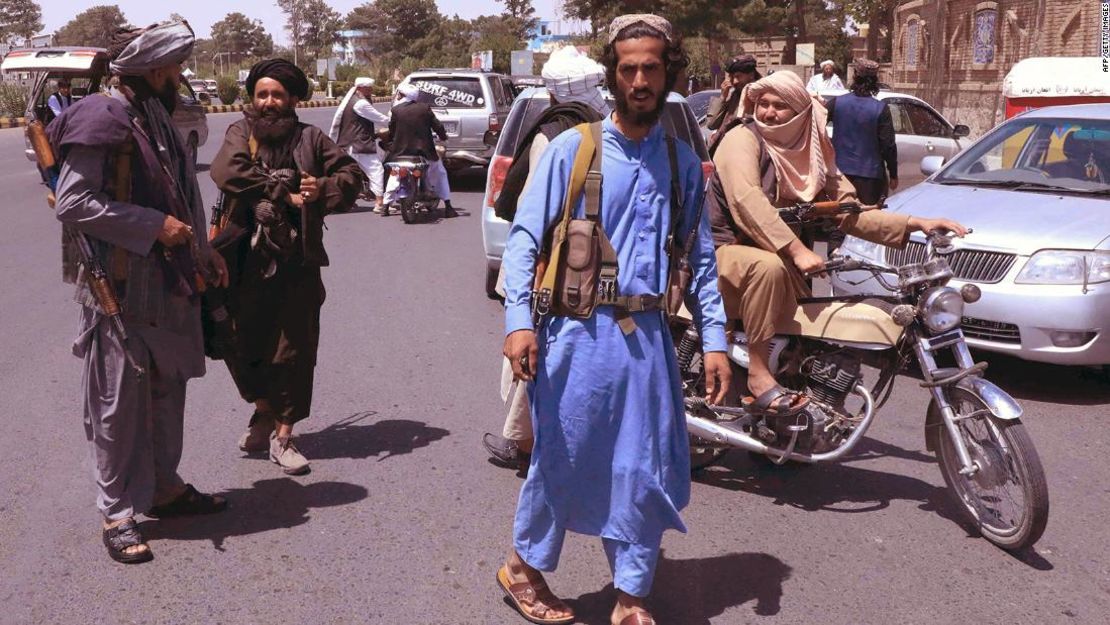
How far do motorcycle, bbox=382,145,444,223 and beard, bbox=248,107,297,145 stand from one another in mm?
9445

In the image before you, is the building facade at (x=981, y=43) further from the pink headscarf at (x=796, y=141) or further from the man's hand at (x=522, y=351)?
the man's hand at (x=522, y=351)

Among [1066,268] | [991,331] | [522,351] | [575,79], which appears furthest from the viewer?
[991,331]

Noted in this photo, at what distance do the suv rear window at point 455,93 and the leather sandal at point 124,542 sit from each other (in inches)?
568

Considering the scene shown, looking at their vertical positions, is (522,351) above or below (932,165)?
above

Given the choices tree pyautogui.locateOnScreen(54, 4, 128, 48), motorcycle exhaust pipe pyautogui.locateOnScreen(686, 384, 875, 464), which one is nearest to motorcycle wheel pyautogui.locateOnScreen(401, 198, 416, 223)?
motorcycle exhaust pipe pyautogui.locateOnScreen(686, 384, 875, 464)

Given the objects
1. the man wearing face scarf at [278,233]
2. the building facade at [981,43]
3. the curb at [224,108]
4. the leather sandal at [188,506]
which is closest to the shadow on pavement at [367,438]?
the man wearing face scarf at [278,233]

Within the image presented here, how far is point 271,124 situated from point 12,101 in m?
37.8

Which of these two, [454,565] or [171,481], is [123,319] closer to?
[171,481]

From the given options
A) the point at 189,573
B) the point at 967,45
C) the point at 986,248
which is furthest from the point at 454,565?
the point at 967,45

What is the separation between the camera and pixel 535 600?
3.87 meters

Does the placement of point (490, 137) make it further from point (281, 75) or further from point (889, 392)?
point (889, 392)

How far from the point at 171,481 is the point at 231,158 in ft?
4.62

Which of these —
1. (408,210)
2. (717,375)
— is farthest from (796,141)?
(408,210)

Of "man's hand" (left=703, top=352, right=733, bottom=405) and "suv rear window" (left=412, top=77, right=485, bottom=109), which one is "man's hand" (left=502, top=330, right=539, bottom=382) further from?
"suv rear window" (left=412, top=77, right=485, bottom=109)
